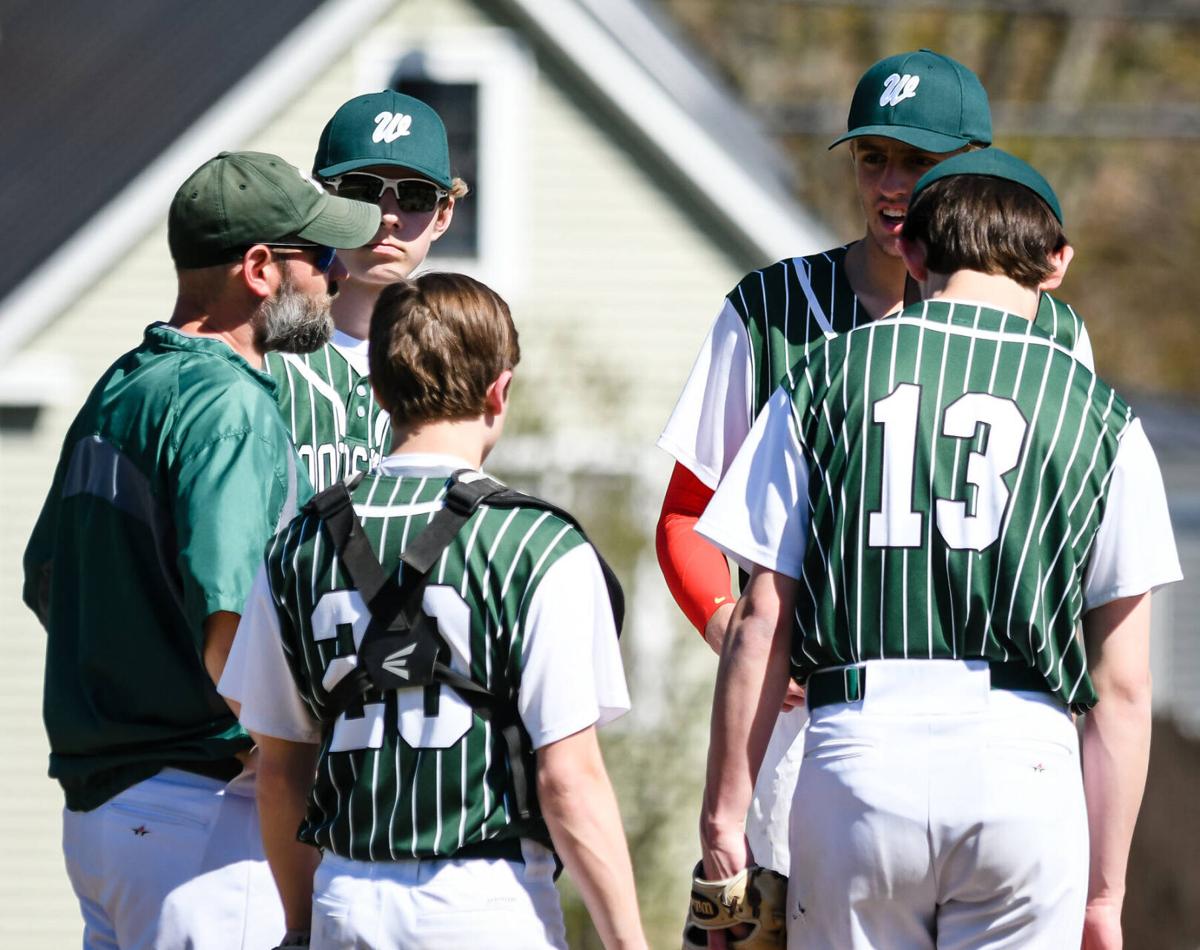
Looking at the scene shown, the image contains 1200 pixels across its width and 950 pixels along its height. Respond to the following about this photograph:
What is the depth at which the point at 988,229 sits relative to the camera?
342 centimetres

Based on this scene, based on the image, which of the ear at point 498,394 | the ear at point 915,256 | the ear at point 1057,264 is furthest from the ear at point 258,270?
the ear at point 1057,264

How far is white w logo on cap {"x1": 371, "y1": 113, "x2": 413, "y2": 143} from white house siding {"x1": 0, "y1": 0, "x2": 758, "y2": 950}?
7.53 m

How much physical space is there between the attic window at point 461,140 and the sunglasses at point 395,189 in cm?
844

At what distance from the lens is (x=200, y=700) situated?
3729 millimetres

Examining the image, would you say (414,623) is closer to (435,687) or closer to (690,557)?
(435,687)

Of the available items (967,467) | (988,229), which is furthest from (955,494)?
(988,229)

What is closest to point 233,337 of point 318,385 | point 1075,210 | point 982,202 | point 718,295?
point 318,385

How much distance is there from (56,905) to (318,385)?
31.4 feet

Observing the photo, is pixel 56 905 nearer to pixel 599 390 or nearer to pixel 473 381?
pixel 599 390

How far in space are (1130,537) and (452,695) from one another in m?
1.24

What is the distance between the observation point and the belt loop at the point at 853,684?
10.7ft

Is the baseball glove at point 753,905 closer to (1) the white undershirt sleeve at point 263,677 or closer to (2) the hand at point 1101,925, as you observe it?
(2) the hand at point 1101,925

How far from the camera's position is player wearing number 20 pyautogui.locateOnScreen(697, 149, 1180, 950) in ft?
10.5

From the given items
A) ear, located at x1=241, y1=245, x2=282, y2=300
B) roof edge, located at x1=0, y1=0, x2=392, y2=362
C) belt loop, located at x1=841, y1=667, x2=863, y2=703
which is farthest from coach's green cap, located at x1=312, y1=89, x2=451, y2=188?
roof edge, located at x1=0, y1=0, x2=392, y2=362
